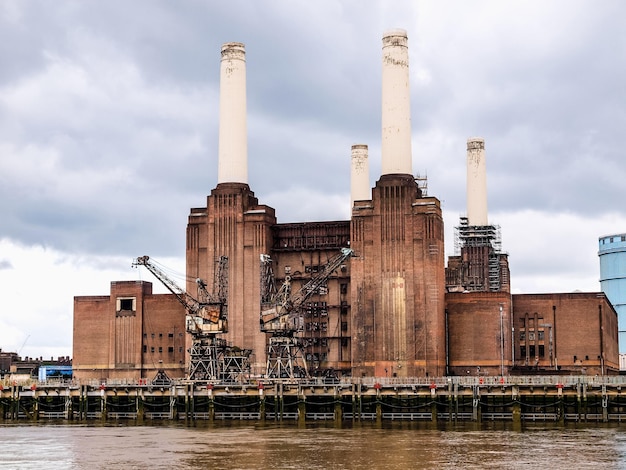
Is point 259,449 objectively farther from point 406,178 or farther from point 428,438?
point 406,178

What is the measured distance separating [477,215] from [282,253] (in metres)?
40.7

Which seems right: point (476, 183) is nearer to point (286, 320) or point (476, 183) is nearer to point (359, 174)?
point (359, 174)

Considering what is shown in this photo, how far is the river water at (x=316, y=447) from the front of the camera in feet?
223

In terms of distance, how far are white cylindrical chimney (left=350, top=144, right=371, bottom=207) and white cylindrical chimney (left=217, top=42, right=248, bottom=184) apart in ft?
87.4

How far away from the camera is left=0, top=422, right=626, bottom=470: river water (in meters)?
67.9

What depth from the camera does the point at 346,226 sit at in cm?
13512

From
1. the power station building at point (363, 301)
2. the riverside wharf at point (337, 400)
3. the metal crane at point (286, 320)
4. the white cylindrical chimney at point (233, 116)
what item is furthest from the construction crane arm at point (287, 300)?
the white cylindrical chimney at point (233, 116)

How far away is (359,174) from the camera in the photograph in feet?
530

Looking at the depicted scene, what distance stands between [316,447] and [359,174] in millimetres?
88084

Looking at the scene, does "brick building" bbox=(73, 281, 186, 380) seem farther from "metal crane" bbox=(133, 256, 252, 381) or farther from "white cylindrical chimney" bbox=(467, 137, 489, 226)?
"white cylindrical chimney" bbox=(467, 137, 489, 226)

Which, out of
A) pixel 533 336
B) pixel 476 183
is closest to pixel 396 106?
pixel 533 336

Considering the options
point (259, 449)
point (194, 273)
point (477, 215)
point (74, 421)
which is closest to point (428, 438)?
point (259, 449)

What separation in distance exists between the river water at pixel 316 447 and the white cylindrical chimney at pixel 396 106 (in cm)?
4088

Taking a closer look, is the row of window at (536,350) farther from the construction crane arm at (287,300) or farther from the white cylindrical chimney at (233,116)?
the white cylindrical chimney at (233,116)
